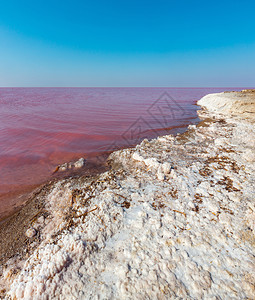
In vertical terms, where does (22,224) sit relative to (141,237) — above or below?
below

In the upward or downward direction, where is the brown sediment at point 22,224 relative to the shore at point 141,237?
downward

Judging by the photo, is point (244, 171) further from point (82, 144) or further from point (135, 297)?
point (82, 144)

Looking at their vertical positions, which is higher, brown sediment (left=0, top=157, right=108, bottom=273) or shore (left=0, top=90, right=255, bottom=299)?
shore (left=0, top=90, right=255, bottom=299)

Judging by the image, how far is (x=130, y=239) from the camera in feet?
5.61

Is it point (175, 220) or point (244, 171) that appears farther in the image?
point (244, 171)

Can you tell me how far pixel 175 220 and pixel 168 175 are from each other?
3.41 ft

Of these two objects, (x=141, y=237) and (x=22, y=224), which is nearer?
(x=141, y=237)

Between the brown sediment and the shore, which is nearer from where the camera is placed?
the shore

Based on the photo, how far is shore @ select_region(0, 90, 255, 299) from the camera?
133 centimetres

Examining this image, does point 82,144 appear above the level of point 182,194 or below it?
below

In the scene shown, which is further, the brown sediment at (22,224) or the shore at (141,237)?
the brown sediment at (22,224)

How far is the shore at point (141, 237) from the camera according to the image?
1329mm

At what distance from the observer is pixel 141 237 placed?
1711mm

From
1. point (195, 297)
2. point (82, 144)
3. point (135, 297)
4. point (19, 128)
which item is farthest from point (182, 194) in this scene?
point (19, 128)
